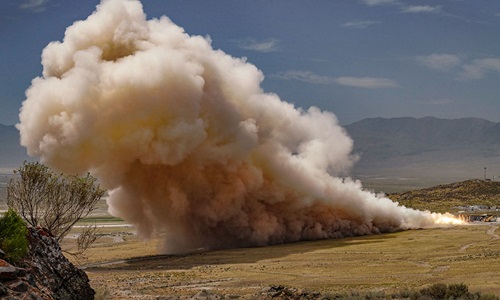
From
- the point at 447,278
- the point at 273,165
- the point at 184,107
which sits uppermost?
the point at 184,107

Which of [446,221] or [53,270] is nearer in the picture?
[53,270]

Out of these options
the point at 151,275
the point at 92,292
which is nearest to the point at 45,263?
the point at 92,292

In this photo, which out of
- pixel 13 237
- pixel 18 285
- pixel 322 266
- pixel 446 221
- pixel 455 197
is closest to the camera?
pixel 18 285

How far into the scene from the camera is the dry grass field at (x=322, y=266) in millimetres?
38688

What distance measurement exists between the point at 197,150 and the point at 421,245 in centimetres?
2448

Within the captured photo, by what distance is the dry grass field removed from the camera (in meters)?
38.7

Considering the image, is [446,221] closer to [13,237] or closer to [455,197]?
[455,197]

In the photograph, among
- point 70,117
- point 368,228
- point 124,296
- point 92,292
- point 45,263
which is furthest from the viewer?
point 368,228

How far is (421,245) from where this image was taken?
60031 millimetres

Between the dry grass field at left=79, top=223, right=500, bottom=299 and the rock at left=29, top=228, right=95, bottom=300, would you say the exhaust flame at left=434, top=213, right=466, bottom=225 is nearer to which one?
the dry grass field at left=79, top=223, right=500, bottom=299

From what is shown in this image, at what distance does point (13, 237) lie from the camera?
2184 cm

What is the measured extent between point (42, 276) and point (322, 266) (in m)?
30.5

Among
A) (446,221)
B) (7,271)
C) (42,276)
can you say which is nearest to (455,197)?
(446,221)

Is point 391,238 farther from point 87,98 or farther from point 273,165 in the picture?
point 87,98
